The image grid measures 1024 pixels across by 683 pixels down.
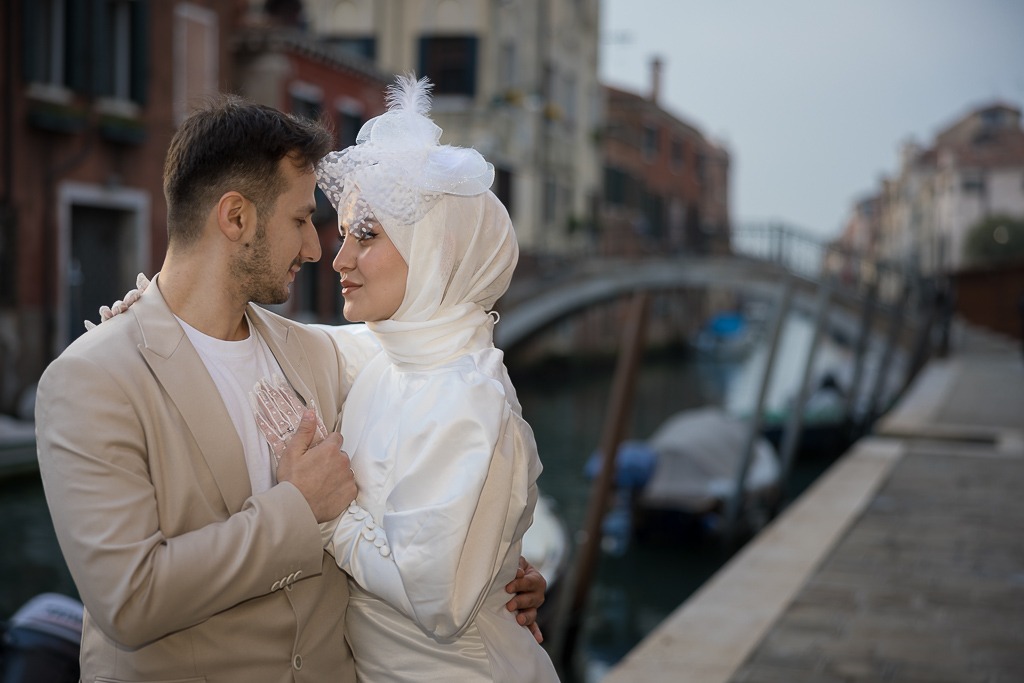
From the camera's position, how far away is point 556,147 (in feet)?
81.5

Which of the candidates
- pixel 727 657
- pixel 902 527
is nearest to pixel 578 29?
pixel 902 527

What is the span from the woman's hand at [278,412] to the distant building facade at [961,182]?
90.3 ft

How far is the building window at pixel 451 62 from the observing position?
21016mm

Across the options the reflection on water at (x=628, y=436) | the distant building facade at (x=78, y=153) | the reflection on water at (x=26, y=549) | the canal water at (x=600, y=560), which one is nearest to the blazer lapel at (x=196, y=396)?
the canal water at (x=600, y=560)

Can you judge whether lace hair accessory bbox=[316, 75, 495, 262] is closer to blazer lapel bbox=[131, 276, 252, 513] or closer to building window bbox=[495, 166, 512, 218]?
blazer lapel bbox=[131, 276, 252, 513]

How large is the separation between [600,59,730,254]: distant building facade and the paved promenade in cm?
1284

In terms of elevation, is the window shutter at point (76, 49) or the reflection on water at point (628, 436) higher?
the window shutter at point (76, 49)

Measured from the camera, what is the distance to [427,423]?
5.02 feet

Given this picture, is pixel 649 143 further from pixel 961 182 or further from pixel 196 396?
pixel 196 396

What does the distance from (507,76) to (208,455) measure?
844 inches

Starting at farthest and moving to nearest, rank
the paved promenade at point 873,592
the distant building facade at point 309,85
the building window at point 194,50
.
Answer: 1. the distant building facade at point 309,85
2. the building window at point 194,50
3. the paved promenade at point 873,592

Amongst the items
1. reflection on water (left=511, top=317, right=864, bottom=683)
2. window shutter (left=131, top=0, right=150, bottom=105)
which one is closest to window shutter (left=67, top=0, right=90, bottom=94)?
window shutter (left=131, top=0, right=150, bottom=105)

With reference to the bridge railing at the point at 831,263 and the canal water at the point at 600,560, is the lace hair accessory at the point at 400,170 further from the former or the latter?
the bridge railing at the point at 831,263

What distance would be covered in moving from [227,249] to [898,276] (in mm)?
18166
